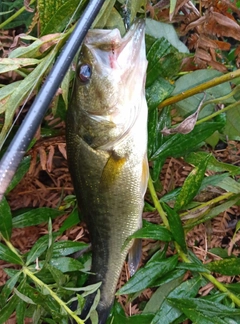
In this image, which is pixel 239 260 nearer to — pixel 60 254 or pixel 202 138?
pixel 202 138

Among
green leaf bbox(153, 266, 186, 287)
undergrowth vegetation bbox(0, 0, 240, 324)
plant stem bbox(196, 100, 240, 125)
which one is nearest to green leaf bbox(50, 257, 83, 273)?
undergrowth vegetation bbox(0, 0, 240, 324)

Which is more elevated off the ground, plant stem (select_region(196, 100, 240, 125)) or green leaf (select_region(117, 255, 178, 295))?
plant stem (select_region(196, 100, 240, 125))

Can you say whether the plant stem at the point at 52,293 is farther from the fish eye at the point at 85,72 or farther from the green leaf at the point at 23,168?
the fish eye at the point at 85,72

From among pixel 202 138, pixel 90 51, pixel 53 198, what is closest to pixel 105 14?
pixel 90 51

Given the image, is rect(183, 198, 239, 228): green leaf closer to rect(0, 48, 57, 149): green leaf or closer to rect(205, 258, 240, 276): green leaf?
rect(205, 258, 240, 276): green leaf

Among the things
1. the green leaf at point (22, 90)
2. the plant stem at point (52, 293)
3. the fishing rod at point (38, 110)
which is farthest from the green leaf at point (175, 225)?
the fishing rod at point (38, 110)
